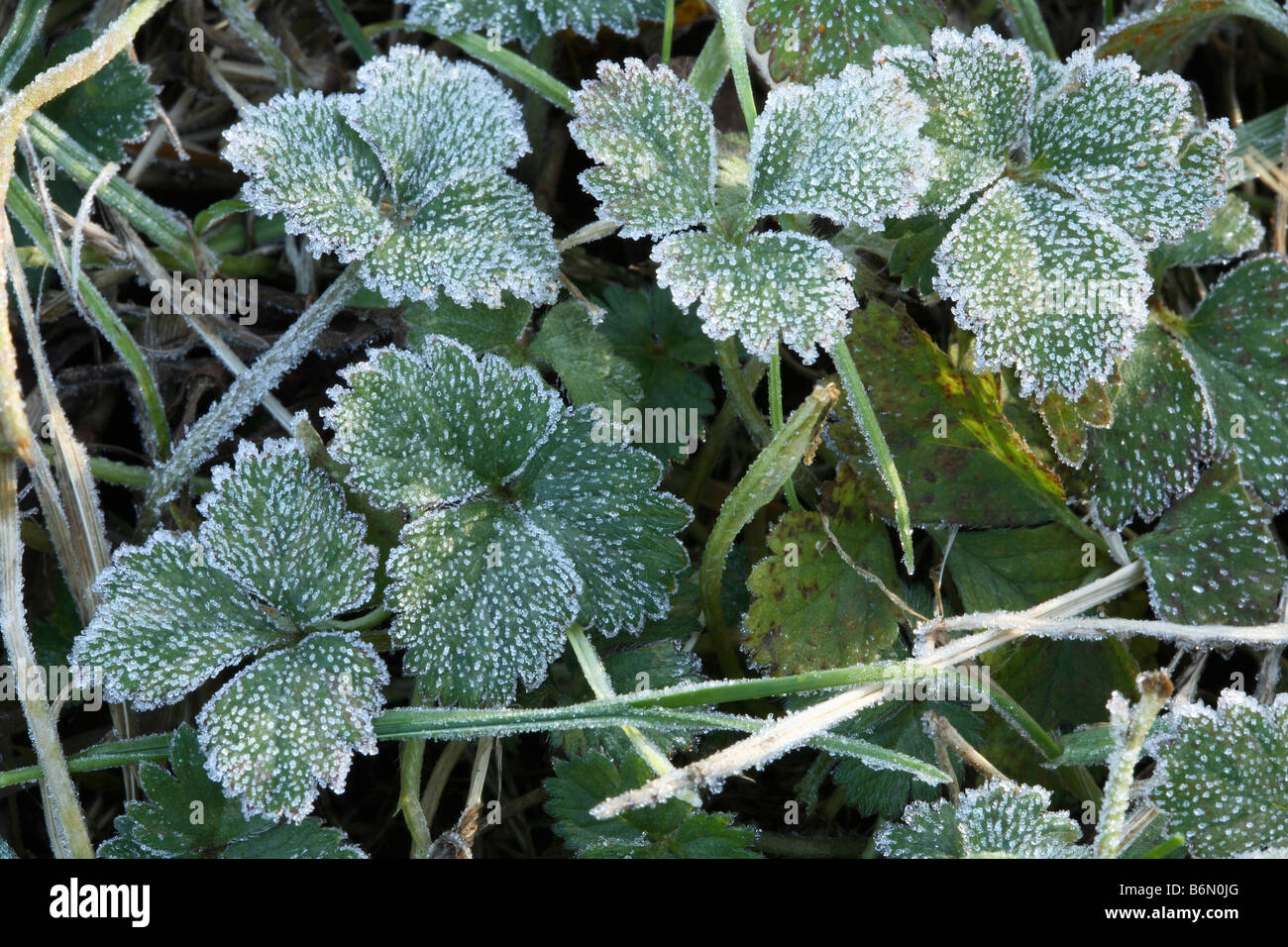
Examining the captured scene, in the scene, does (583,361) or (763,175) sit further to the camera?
(583,361)

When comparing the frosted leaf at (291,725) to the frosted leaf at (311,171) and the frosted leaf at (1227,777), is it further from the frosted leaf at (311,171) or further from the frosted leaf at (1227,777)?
the frosted leaf at (1227,777)

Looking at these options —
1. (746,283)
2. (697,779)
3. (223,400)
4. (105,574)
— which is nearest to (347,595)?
(105,574)

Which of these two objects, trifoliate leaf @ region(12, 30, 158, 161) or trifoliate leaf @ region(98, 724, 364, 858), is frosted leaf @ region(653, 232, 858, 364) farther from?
trifoliate leaf @ region(12, 30, 158, 161)

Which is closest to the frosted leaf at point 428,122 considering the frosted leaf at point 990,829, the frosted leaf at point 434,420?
the frosted leaf at point 434,420

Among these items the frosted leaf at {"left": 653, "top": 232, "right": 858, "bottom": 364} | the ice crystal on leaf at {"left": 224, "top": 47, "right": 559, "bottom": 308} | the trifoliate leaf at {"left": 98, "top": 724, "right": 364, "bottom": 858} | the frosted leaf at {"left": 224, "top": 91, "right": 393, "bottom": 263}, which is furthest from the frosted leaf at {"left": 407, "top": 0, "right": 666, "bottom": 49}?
the trifoliate leaf at {"left": 98, "top": 724, "right": 364, "bottom": 858}

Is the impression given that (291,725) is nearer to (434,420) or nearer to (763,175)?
(434,420)

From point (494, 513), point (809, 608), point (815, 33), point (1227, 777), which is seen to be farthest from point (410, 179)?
point (1227, 777)

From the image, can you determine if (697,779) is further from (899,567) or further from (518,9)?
(518,9)
